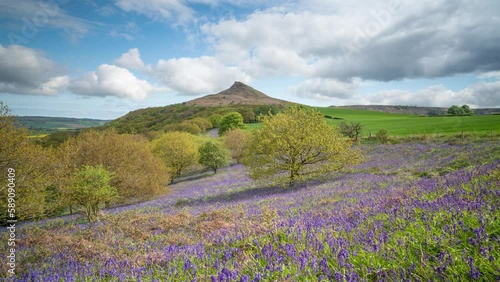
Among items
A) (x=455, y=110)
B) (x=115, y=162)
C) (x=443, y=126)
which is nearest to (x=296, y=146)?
(x=115, y=162)

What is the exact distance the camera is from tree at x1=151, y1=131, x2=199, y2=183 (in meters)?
47.1

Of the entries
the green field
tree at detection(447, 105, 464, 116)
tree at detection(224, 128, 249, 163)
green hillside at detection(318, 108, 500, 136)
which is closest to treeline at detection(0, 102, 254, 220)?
tree at detection(224, 128, 249, 163)

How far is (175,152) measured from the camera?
47.1 meters

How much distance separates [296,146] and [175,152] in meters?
31.4

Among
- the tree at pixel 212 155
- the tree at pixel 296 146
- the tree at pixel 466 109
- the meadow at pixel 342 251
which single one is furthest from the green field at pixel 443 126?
the tree at pixel 466 109

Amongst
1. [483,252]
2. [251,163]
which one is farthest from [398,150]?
[483,252]

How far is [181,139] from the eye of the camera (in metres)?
49.1

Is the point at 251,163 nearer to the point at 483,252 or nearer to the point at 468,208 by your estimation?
the point at 468,208

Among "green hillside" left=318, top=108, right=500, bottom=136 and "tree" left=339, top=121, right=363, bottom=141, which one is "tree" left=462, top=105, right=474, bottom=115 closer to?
"green hillside" left=318, top=108, right=500, bottom=136

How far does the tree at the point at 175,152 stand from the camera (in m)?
47.1

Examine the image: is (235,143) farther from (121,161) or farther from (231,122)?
(121,161)

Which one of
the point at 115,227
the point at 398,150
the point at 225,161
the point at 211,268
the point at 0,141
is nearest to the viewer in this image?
the point at 211,268

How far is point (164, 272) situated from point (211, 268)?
0.89 m

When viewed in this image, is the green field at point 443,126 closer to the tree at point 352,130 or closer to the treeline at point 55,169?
the tree at point 352,130
